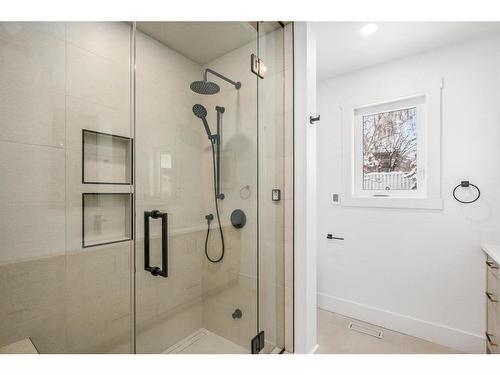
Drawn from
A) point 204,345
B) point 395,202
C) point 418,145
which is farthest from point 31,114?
point 418,145

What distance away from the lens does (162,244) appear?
1114 mm

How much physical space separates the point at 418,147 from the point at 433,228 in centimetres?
65

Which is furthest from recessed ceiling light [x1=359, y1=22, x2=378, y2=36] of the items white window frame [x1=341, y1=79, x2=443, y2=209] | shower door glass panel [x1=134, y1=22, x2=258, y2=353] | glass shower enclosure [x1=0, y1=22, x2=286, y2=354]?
glass shower enclosure [x1=0, y1=22, x2=286, y2=354]

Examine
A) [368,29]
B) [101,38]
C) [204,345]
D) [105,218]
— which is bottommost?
[204,345]

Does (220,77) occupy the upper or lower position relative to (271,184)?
upper

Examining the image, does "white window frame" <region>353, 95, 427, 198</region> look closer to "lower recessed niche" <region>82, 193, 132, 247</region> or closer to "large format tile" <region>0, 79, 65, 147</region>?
"lower recessed niche" <region>82, 193, 132, 247</region>

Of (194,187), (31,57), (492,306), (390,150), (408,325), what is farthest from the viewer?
(390,150)

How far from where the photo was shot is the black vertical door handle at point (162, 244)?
→ 3.53ft

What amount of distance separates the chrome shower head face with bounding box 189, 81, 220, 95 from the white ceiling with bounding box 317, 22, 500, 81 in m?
0.95

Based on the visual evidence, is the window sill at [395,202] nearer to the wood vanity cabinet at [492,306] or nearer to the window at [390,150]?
the window at [390,150]

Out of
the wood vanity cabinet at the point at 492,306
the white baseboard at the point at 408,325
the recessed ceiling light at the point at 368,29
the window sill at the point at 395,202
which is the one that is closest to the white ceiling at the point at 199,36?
the recessed ceiling light at the point at 368,29

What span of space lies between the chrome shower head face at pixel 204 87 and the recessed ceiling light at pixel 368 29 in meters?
1.19

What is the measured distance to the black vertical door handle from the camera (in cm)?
108

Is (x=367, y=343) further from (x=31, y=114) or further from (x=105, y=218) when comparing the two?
(x=31, y=114)
